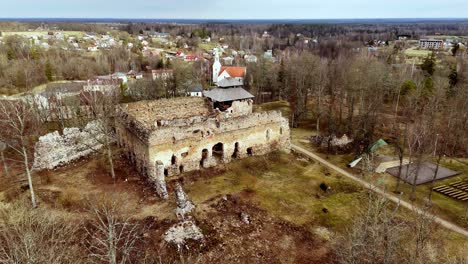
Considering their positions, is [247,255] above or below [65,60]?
below

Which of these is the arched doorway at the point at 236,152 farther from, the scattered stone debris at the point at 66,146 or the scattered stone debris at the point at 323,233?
the scattered stone debris at the point at 66,146

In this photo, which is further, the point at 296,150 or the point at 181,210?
the point at 296,150

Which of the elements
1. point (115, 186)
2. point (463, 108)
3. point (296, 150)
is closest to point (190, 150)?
point (115, 186)

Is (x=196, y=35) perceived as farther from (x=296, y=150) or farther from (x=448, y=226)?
(x=448, y=226)

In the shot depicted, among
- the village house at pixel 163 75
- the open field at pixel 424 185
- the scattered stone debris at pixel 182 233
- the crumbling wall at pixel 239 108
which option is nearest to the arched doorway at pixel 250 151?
the open field at pixel 424 185

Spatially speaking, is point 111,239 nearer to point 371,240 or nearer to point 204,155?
point 371,240

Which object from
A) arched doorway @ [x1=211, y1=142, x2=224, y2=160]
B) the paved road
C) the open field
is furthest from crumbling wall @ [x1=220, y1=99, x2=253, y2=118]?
arched doorway @ [x1=211, y1=142, x2=224, y2=160]

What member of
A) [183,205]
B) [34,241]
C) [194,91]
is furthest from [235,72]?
[34,241]
